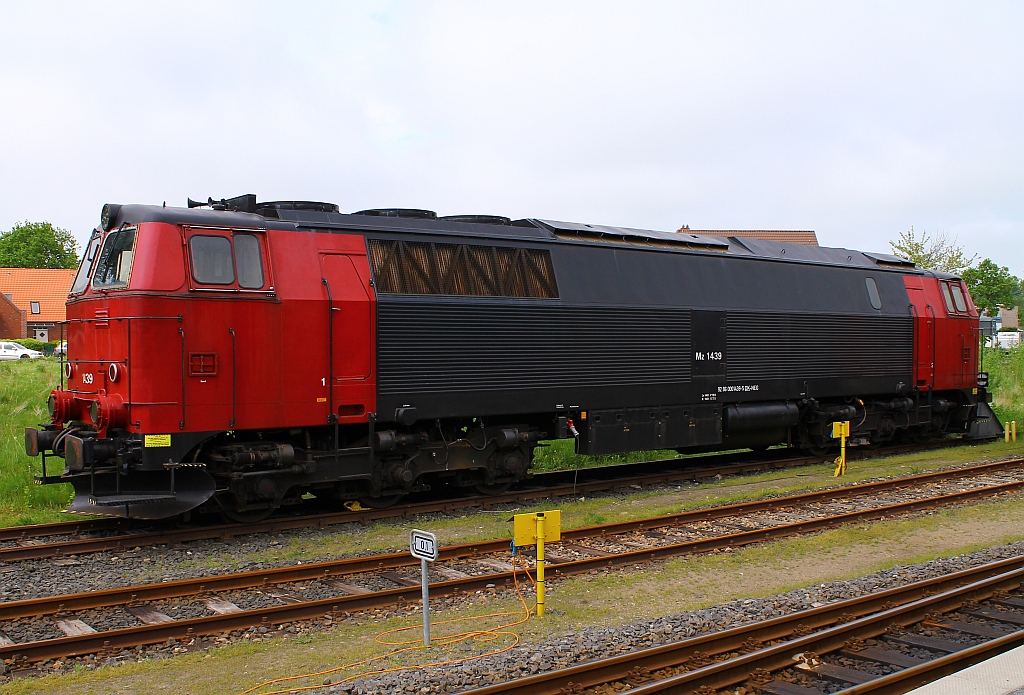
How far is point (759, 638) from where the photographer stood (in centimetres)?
704

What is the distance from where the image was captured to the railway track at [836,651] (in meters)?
6.04

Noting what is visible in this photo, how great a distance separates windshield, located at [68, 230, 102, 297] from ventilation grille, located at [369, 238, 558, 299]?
3453 millimetres

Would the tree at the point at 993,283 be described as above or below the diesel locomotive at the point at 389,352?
above

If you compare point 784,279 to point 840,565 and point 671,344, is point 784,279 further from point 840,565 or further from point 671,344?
point 840,565

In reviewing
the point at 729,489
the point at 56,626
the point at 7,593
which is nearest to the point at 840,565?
the point at 729,489

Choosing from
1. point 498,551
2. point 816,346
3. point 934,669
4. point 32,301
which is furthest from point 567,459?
point 32,301

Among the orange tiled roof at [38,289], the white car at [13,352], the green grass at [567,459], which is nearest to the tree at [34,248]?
the orange tiled roof at [38,289]

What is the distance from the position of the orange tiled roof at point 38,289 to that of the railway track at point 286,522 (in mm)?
55149

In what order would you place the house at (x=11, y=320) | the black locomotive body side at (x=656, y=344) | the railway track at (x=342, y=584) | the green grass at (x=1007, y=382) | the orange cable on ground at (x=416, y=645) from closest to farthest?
1. the orange cable on ground at (x=416, y=645)
2. the railway track at (x=342, y=584)
3. the black locomotive body side at (x=656, y=344)
4. the green grass at (x=1007, y=382)
5. the house at (x=11, y=320)

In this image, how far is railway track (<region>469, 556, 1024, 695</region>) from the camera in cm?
604

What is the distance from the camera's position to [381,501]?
11.9 metres

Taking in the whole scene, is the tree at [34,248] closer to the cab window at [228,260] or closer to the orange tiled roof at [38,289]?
the orange tiled roof at [38,289]

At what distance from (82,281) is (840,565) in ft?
32.2

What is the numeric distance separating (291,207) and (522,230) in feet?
11.6
